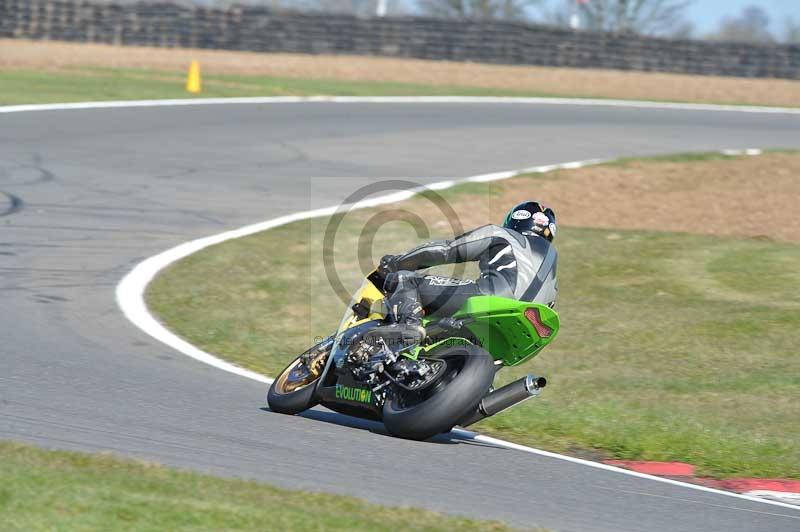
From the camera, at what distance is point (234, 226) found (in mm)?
14227

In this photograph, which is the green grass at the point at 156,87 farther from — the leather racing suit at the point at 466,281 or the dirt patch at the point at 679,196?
the leather racing suit at the point at 466,281

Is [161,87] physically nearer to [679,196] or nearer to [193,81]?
[193,81]

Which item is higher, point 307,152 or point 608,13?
point 608,13

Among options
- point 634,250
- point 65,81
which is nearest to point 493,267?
point 634,250

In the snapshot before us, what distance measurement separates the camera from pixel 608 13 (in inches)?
1838

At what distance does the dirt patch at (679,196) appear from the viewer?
15.9 meters

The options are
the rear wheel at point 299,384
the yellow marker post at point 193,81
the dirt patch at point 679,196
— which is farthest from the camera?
the yellow marker post at point 193,81

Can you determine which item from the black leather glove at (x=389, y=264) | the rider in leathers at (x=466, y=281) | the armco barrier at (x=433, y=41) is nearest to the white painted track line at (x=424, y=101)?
the armco barrier at (x=433, y=41)

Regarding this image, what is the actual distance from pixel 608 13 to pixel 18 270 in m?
38.4

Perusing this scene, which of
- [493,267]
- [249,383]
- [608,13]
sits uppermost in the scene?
[608,13]

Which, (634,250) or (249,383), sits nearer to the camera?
(249,383)

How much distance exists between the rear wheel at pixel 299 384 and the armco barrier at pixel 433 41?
87.8ft

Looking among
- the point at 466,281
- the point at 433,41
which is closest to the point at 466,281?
the point at 466,281

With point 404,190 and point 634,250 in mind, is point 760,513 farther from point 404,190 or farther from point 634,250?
point 404,190
